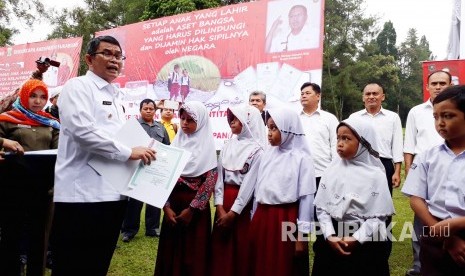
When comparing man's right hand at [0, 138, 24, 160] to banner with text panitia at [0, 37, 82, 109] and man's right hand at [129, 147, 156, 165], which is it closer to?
man's right hand at [129, 147, 156, 165]

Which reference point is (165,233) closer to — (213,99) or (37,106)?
(37,106)

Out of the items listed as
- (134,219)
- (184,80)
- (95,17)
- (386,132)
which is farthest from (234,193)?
(95,17)

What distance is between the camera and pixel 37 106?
2.56m

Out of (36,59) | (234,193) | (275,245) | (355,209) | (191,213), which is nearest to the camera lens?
(355,209)

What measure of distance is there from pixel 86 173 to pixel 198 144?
3.10 feet

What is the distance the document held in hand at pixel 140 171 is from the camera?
1.81 metres

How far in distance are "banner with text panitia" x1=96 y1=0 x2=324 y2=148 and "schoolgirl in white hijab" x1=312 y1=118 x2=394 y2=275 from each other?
9.16ft

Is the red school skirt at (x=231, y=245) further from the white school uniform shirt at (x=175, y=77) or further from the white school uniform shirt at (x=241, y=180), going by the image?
the white school uniform shirt at (x=175, y=77)

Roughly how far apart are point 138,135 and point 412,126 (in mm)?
2415

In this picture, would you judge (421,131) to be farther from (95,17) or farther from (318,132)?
(95,17)

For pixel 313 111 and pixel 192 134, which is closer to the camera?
pixel 192 134

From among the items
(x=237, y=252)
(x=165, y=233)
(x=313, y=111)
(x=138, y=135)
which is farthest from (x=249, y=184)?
(x=313, y=111)

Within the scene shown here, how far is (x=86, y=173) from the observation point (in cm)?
177

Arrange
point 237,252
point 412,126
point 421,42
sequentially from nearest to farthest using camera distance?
point 237,252 → point 412,126 → point 421,42
